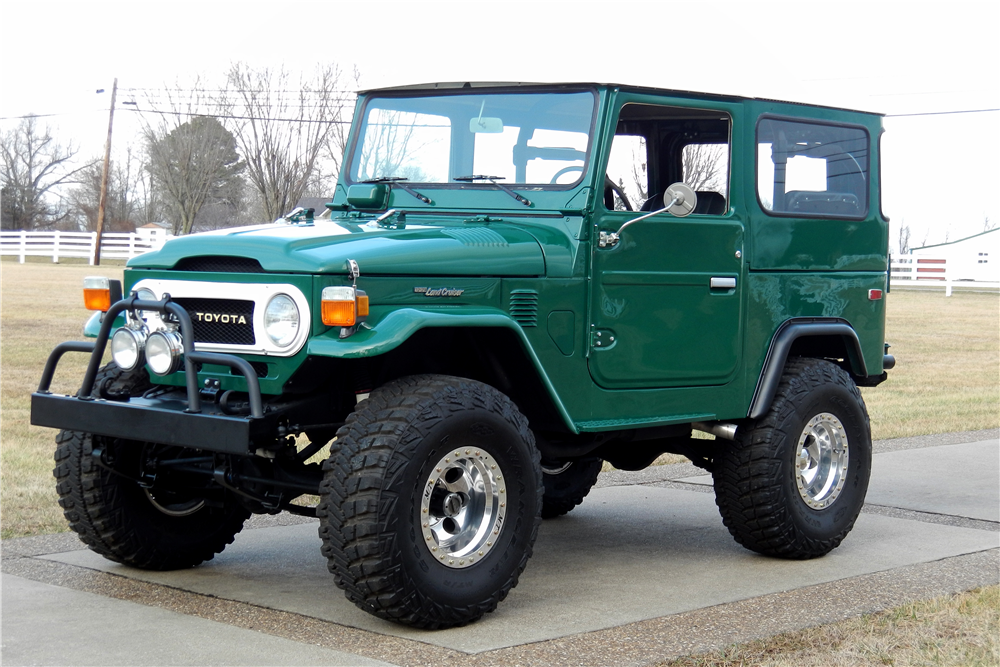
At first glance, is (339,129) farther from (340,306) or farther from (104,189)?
(340,306)

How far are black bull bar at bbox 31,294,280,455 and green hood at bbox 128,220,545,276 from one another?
320 mm

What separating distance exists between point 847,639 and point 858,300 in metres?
2.58

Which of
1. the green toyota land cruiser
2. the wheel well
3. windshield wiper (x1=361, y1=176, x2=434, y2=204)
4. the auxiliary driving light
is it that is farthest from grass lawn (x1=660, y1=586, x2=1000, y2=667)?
windshield wiper (x1=361, y1=176, x2=434, y2=204)

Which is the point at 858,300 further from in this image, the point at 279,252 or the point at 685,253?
the point at 279,252

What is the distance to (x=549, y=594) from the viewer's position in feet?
18.4

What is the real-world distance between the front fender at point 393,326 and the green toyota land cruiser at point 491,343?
0.04 ft

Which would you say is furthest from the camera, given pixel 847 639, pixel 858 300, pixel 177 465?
pixel 858 300

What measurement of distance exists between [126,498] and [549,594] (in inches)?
78.2

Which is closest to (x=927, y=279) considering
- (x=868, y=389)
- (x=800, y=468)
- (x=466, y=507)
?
(x=868, y=389)

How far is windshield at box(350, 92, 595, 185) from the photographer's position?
5.87 metres

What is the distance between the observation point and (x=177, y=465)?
5461mm

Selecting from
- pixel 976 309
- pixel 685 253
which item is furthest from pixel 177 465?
pixel 976 309

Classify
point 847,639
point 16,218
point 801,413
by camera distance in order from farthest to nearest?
point 16,218
point 801,413
point 847,639

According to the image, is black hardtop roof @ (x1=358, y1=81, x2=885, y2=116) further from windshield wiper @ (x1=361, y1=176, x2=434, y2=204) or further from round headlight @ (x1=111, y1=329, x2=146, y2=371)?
round headlight @ (x1=111, y1=329, x2=146, y2=371)
